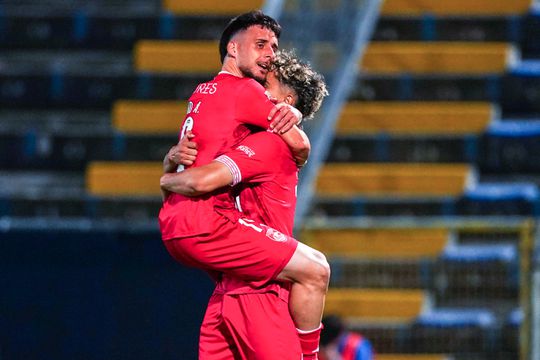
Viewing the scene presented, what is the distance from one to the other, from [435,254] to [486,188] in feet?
7.07

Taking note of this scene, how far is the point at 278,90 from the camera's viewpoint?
16.8ft

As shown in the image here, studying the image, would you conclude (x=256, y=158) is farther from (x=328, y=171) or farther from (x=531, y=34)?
(x=531, y=34)

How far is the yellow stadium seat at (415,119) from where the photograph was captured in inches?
436

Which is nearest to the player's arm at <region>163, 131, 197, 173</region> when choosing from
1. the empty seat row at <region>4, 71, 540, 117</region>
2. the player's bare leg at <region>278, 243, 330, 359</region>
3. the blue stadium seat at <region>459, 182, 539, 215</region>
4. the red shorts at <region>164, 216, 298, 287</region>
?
the red shorts at <region>164, 216, 298, 287</region>

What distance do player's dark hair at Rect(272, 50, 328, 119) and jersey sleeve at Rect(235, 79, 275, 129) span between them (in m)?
0.18

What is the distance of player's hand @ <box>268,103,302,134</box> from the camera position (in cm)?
487

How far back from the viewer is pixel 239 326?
5000mm

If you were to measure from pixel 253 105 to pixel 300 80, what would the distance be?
28 cm

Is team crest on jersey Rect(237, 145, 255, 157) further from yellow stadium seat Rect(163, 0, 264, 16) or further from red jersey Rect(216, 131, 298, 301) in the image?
yellow stadium seat Rect(163, 0, 264, 16)

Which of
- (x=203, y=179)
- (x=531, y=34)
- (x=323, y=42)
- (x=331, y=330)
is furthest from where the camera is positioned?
(x=531, y=34)

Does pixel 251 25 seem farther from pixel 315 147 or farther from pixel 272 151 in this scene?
pixel 315 147

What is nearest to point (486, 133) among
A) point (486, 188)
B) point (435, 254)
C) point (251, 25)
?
point (486, 188)

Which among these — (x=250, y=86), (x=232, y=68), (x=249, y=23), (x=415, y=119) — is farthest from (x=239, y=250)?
(x=415, y=119)

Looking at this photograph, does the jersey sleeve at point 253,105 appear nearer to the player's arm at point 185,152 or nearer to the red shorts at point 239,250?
the player's arm at point 185,152
